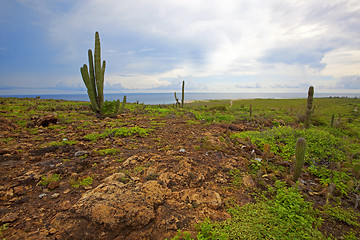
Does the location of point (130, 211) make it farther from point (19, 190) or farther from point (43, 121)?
point (43, 121)

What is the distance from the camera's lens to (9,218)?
252 cm

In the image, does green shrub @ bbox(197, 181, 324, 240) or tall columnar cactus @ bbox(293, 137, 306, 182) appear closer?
green shrub @ bbox(197, 181, 324, 240)

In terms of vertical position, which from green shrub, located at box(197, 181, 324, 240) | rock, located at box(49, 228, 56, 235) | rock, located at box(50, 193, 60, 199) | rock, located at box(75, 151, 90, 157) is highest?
rock, located at box(75, 151, 90, 157)

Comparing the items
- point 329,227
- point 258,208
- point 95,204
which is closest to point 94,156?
point 95,204

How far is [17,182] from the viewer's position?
11.1 ft

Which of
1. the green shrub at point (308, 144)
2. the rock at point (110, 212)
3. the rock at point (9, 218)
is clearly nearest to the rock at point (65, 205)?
the rock at point (110, 212)

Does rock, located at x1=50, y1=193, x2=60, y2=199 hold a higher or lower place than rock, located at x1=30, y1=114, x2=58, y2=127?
lower

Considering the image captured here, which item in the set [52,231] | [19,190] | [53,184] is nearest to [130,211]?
[52,231]

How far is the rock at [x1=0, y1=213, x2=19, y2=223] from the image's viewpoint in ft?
8.12

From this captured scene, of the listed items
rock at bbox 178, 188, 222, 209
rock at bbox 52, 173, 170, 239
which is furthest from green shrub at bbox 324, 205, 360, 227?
rock at bbox 52, 173, 170, 239

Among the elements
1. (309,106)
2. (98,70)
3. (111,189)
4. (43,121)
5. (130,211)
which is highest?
(98,70)

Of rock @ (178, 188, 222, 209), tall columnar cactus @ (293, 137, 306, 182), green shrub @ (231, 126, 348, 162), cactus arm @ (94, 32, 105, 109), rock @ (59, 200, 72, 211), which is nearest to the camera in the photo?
rock @ (59, 200, 72, 211)

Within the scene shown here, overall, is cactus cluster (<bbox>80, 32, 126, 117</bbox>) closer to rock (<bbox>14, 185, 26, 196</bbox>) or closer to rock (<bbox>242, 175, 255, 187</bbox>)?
rock (<bbox>14, 185, 26, 196</bbox>)

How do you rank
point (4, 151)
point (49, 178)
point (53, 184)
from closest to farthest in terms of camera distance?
point (53, 184) → point (49, 178) → point (4, 151)
